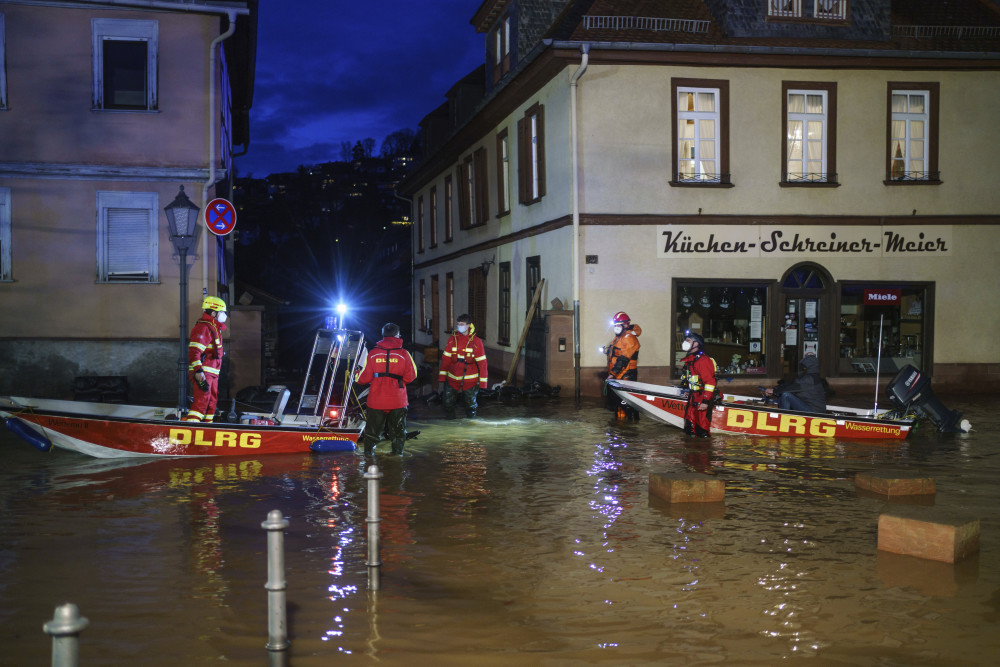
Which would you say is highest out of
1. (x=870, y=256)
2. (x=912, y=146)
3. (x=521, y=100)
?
(x=521, y=100)

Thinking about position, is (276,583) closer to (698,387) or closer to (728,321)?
(698,387)

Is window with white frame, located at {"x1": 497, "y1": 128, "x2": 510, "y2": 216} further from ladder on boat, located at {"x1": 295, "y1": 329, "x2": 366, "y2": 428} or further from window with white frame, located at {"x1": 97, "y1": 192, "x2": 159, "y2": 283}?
ladder on boat, located at {"x1": 295, "y1": 329, "x2": 366, "y2": 428}

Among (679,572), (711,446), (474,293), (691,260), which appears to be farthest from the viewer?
(474,293)

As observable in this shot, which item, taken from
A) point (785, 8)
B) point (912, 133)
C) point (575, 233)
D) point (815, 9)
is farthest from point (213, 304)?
point (912, 133)

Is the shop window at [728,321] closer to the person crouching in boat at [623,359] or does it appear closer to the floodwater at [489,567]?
the person crouching in boat at [623,359]

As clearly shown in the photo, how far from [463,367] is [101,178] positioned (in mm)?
7786

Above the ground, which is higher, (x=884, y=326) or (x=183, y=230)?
(x=183, y=230)

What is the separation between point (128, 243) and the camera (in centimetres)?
1798

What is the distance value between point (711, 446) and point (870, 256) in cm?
957

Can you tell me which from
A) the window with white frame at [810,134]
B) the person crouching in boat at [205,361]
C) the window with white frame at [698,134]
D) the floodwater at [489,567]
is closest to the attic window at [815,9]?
the window with white frame at [810,134]

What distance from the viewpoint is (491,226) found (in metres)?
27.5

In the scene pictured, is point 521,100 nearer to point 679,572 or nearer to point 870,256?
point 870,256

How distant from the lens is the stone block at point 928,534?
713 centimetres

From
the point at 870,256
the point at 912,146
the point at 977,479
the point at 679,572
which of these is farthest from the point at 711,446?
the point at 912,146
